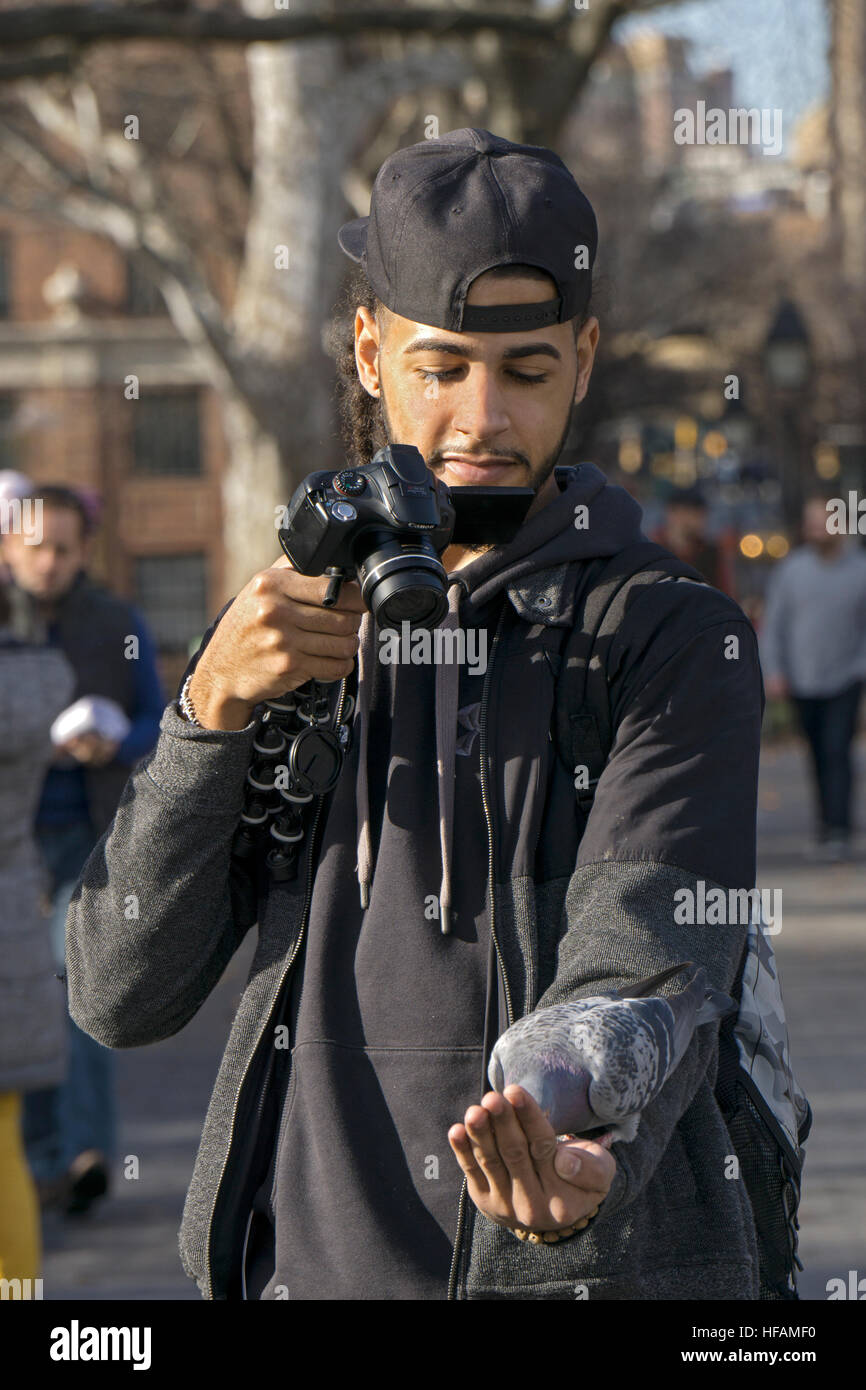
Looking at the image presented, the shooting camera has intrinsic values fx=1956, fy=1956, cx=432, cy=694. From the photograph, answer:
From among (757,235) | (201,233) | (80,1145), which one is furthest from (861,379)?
(80,1145)

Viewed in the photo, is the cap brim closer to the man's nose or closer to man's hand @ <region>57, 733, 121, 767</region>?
the man's nose

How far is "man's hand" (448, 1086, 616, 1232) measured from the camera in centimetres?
158

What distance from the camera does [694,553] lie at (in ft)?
32.2

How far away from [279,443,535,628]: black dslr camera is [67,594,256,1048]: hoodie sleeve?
22 cm

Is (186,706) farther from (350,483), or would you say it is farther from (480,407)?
(480,407)

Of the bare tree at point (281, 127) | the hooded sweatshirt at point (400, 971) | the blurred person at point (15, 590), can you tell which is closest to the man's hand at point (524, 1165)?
the hooded sweatshirt at point (400, 971)

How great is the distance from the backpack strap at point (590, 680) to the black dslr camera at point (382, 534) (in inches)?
6.9

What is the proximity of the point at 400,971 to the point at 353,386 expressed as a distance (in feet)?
2.71

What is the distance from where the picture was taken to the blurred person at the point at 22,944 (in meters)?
4.32

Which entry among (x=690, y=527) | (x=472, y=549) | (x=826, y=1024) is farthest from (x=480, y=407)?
(x=690, y=527)

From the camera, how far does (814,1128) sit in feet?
20.1

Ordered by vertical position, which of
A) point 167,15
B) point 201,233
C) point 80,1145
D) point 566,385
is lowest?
point 80,1145

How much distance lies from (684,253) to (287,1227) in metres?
28.3
